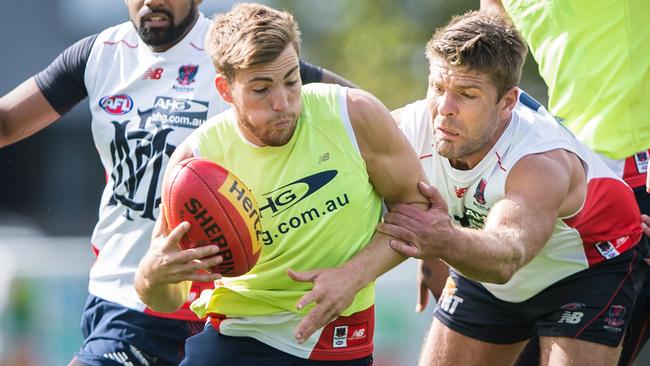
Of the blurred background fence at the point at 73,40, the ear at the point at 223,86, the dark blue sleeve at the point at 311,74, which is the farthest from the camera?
the blurred background fence at the point at 73,40

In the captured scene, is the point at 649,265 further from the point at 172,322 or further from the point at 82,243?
the point at 82,243

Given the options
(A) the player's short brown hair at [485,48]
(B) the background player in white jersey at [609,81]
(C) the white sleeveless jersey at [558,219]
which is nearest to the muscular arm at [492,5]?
(B) the background player in white jersey at [609,81]

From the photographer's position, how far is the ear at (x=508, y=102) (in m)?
4.69

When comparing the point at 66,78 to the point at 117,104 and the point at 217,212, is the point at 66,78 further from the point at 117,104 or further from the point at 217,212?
the point at 217,212

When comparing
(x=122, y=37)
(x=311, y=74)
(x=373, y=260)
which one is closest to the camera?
(x=373, y=260)

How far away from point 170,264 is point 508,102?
166cm

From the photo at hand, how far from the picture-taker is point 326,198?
14.3ft

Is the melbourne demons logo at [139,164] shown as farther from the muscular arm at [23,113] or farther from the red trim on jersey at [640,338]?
the red trim on jersey at [640,338]

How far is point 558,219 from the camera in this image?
4.86 meters

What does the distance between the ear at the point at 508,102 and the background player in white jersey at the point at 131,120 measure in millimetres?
1081

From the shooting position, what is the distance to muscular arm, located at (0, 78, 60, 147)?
5625 millimetres

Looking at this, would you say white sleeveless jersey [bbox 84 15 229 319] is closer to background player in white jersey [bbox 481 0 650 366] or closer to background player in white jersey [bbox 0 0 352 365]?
background player in white jersey [bbox 0 0 352 365]

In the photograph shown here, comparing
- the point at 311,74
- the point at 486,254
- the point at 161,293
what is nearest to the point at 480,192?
the point at 486,254

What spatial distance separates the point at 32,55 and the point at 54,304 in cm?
752
